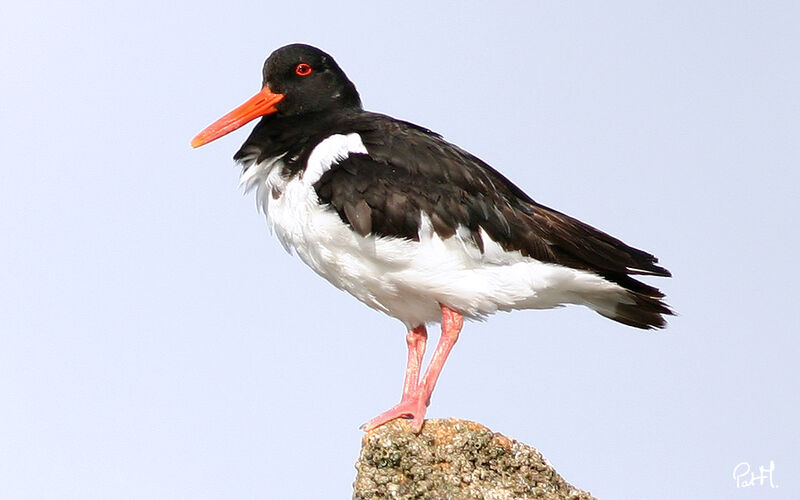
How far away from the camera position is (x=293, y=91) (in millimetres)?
9273

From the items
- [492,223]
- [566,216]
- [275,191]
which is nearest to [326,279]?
[275,191]

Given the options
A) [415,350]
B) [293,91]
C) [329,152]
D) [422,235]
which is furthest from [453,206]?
[293,91]

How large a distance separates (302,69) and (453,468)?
3768 millimetres

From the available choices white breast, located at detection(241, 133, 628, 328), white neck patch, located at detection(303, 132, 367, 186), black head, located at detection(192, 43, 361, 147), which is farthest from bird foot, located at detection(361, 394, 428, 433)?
black head, located at detection(192, 43, 361, 147)

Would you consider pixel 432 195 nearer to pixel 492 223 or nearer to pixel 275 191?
pixel 492 223

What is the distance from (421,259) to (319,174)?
93cm

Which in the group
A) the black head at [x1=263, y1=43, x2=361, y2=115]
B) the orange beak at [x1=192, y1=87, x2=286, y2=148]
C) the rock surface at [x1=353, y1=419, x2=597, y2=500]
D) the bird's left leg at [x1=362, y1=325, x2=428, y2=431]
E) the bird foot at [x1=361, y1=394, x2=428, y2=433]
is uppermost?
the black head at [x1=263, y1=43, x2=361, y2=115]

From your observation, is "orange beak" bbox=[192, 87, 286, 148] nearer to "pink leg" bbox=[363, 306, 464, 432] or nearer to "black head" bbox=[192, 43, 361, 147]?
"black head" bbox=[192, 43, 361, 147]

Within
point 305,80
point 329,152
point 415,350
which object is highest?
point 305,80

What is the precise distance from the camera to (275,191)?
8.35 meters

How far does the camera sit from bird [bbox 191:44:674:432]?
8.04 m

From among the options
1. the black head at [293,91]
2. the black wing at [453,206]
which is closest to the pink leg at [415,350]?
the black wing at [453,206]

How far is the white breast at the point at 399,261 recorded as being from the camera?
26.5 feet

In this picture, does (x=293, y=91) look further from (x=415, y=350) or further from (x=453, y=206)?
(x=415, y=350)
